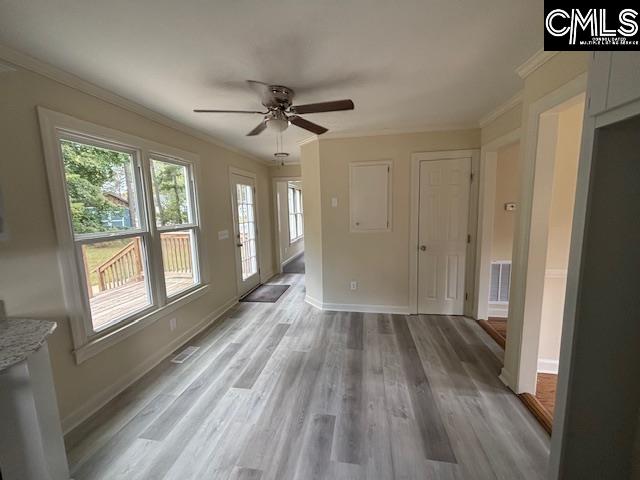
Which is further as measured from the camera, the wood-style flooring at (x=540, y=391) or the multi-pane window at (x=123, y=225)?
the multi-pane window at (x=123, y=225)

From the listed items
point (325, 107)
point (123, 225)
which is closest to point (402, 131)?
point (325, 107)

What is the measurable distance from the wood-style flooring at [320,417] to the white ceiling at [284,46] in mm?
2363

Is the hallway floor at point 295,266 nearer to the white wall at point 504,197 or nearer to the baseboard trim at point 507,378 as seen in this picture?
the white wall at point 504,197

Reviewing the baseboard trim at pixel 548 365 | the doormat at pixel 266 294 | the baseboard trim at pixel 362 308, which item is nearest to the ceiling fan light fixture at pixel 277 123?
the baseboard trim at pixel 362 308

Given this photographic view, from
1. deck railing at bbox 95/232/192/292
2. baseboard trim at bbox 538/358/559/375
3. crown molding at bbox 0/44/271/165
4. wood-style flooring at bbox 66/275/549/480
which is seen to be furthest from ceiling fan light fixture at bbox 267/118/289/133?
baseboard trim at bbox 538/358/559/375

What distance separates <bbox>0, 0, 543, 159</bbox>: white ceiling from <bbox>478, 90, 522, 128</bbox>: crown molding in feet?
0.26

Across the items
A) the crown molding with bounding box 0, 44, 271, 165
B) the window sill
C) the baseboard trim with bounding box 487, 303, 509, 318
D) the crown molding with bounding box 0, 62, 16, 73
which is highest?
the crown molding with bounding box 0, 44, 271, 165

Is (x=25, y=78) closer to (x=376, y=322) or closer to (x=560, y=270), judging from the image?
(x=376, y=322)

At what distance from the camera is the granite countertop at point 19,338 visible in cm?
101

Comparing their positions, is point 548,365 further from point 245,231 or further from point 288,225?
point 288,225

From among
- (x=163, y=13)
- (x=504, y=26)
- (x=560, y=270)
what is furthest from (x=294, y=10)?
(x=560, y=270)

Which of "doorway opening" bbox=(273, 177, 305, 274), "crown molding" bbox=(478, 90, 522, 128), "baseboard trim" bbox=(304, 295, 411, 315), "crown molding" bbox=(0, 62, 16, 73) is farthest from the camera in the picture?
"doorway opening" bbox=(273, 177, 305, 274)

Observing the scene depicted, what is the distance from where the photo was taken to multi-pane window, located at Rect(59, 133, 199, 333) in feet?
6.09

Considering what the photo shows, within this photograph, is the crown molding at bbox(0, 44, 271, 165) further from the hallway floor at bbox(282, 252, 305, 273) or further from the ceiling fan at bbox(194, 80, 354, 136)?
the hallway floor at bbox(282, 252, 305, 273)
